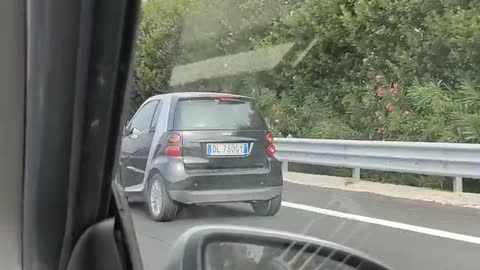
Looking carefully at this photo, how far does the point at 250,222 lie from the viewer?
291 centimetres

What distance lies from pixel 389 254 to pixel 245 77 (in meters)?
0.75

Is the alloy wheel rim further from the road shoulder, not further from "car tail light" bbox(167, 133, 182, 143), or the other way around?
the road shoulder

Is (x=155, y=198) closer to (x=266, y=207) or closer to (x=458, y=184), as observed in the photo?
(x=266, y=207)

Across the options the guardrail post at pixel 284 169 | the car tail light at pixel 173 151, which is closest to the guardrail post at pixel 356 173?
the guardrail post at pixel 284 169

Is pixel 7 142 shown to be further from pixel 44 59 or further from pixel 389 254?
pixel 389 254

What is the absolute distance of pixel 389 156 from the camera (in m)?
2.45

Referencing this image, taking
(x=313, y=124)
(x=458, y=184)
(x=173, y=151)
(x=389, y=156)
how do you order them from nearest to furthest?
(x=458, y=184) → (x=389, y=156) → (x=313, y=124) → (x=173, y=151)

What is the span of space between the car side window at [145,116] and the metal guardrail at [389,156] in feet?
1.76

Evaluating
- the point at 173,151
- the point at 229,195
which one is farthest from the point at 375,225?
the point at 173,151

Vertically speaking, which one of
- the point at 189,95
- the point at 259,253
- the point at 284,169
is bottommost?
the point at 259,253

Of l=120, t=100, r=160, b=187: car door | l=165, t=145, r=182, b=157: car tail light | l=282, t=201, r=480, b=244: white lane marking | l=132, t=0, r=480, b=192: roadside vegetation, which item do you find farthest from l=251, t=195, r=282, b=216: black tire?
l=120, t=100, r=160, b=187: car door

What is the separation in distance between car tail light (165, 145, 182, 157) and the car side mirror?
0.39 m

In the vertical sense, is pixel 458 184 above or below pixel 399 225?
above

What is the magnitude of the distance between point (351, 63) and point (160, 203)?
1017 mm
